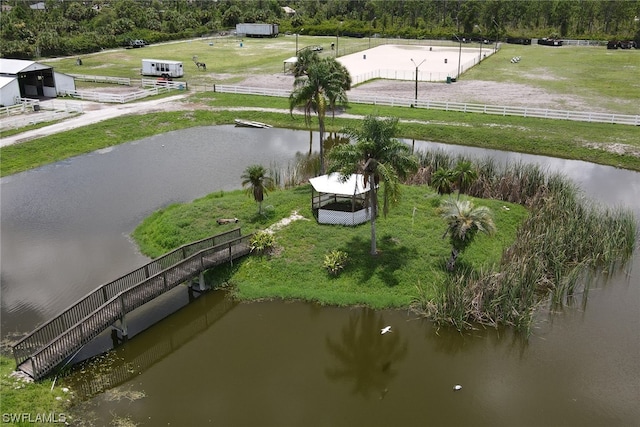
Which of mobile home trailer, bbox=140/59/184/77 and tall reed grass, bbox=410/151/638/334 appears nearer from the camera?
tall reed grass, bbox=410/151/638/334

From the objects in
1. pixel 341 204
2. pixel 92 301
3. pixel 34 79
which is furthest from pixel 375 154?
pixel 34 79

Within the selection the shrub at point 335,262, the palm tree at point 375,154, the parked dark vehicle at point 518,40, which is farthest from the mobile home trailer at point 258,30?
the shrub at point 335,262

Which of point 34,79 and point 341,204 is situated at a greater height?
point 34,79

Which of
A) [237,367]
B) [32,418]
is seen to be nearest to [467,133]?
[237,367]

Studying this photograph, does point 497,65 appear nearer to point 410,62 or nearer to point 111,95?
point 410,62

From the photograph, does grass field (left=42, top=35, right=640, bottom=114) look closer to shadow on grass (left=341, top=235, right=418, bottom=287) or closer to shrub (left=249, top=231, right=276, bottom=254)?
shadow on grass (left=341, top=235, right=418, bottom=287)

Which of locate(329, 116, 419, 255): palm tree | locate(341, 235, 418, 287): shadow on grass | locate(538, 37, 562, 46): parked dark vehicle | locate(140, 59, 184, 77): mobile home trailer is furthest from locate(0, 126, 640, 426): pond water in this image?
locate(538, 37, 562, 46): parked dark vehicle
